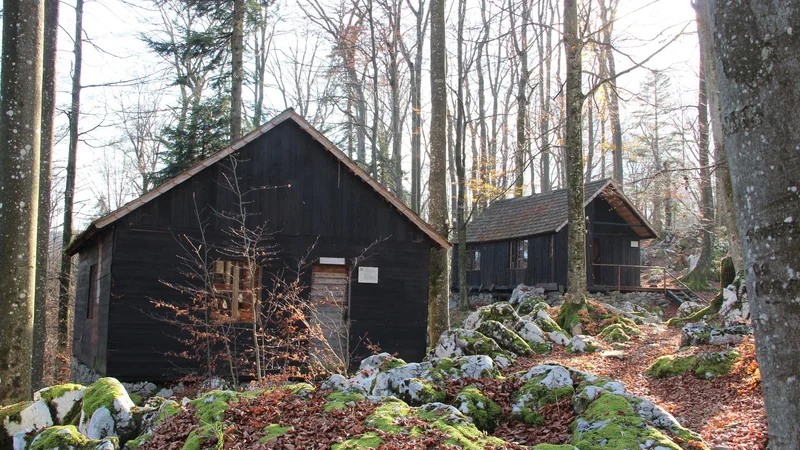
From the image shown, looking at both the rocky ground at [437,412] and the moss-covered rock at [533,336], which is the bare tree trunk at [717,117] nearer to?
the rocky ground at [437,412]

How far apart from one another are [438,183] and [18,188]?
9.51 m

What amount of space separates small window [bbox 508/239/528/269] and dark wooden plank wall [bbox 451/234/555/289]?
16cm

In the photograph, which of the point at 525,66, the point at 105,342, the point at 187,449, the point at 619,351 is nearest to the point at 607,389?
the point at 187,449

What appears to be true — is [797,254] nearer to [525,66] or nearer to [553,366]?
[553,366]

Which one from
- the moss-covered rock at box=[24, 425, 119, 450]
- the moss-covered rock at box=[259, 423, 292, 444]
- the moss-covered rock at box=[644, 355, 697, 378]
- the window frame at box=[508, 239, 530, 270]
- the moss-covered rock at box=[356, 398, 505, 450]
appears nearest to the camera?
the moss-covered rock at box=[356, 398, 505, 450]

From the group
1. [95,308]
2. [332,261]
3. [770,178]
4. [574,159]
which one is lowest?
[95,308]

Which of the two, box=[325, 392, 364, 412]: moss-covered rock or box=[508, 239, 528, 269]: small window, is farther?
box=[508, 239, 528, 269]: small window

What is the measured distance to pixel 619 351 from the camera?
1321 centimetres

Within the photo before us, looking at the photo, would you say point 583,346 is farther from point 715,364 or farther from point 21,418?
point 21,418

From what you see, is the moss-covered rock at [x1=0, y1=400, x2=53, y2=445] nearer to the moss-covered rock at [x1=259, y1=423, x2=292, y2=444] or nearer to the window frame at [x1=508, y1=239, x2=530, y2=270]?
the moss-covered rock at [x1=259, y1=423, x2=292, y2=444]

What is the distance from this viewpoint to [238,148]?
45.2 feet

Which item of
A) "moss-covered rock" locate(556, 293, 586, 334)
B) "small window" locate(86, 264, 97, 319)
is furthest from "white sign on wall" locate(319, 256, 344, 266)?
"moss-covered rock" locate(556, 293, 586, 334)

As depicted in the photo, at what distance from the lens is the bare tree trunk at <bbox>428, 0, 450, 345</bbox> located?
15.0 m

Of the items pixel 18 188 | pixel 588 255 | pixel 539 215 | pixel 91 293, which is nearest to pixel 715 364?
pixel 18 188
